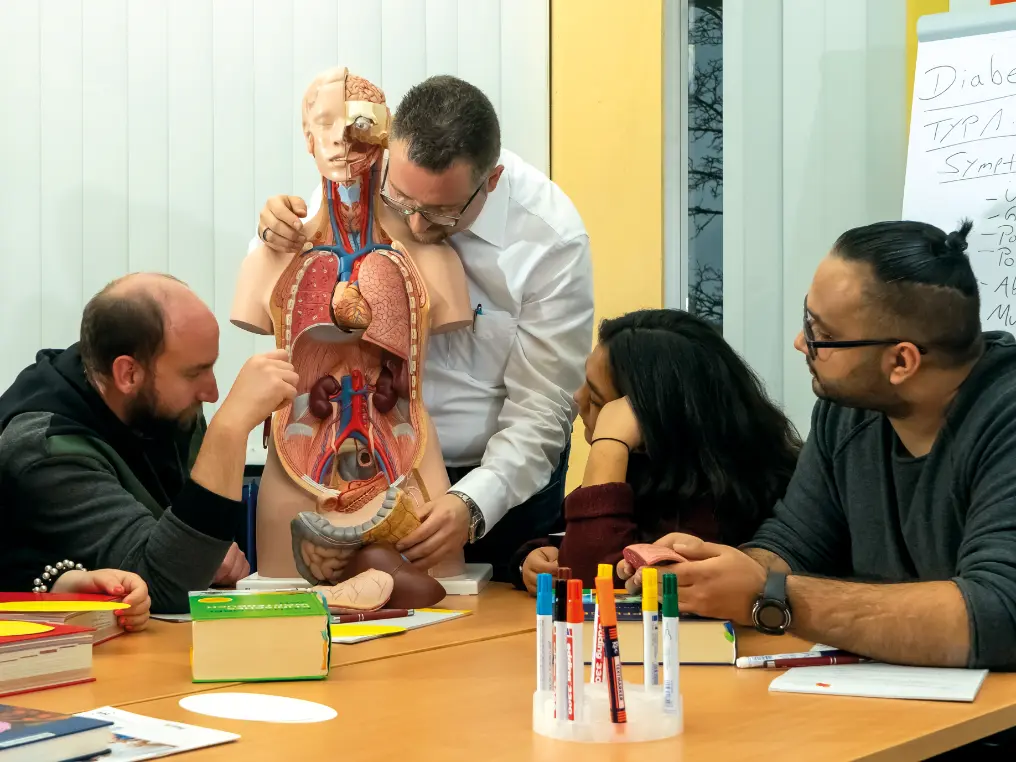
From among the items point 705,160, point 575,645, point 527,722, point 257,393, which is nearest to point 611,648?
point 575,645

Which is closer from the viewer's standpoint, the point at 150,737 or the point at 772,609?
the point at 150,737

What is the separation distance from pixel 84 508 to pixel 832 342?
1392mm

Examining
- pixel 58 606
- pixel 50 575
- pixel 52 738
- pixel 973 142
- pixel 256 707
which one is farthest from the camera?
pixel 973 142

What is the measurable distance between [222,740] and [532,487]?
1.35 metres

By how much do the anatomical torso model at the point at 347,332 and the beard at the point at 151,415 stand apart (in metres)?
0.23

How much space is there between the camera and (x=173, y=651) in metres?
1.93

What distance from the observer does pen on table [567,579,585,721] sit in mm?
1310

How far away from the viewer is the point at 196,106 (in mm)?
4039

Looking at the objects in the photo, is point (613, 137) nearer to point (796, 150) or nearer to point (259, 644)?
point (796, 150)

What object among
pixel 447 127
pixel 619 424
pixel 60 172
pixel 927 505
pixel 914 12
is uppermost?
pixel 914 12

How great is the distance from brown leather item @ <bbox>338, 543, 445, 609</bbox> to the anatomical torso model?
0.34ft

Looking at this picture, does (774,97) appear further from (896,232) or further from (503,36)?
(896,232)

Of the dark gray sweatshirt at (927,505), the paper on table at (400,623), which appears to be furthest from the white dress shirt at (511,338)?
the dark gray sweatshirt at (927,505)

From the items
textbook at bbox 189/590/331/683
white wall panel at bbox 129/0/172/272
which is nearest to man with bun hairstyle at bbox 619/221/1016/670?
textbook at bbox 189/590/331/683
